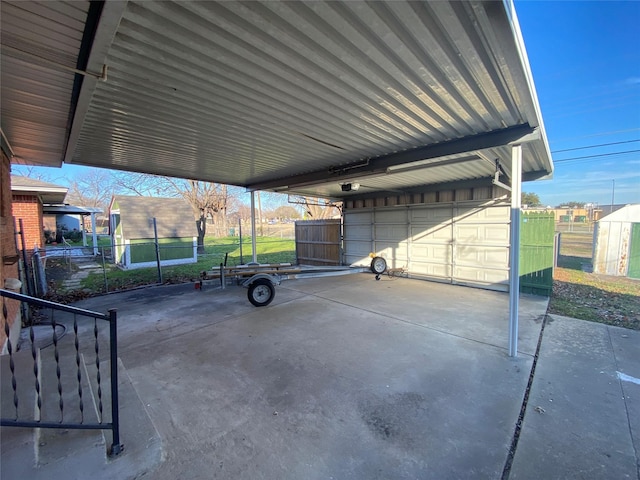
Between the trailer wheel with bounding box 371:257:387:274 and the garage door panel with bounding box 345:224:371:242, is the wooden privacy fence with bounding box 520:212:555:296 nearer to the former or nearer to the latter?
the trailer wheel with bounding box 371:257:387:274

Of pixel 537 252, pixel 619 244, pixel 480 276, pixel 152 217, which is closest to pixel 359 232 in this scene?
pixel 480 276

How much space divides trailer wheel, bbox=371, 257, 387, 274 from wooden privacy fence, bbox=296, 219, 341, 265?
2550mm

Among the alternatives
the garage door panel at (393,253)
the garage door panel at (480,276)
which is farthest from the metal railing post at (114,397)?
the garage door panel at (393,253)

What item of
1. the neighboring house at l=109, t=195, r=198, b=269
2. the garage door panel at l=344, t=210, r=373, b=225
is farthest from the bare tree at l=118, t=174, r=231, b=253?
the garage door panel at l=344, t=210, r=373, b=225

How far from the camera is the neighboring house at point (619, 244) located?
8453mm

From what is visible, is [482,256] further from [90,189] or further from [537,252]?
[90,189]

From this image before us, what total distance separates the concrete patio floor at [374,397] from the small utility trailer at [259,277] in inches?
30.3

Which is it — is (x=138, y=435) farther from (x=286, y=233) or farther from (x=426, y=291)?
(x=286, y=233)

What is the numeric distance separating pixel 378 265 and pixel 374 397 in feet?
21.7

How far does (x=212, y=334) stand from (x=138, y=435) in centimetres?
221

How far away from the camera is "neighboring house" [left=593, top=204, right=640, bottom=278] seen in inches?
333

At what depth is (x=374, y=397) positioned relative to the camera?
2.81 metres

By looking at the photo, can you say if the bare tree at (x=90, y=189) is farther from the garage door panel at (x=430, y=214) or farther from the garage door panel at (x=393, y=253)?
the garage door panel at (x=430, y=214)

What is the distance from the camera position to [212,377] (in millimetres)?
3199
